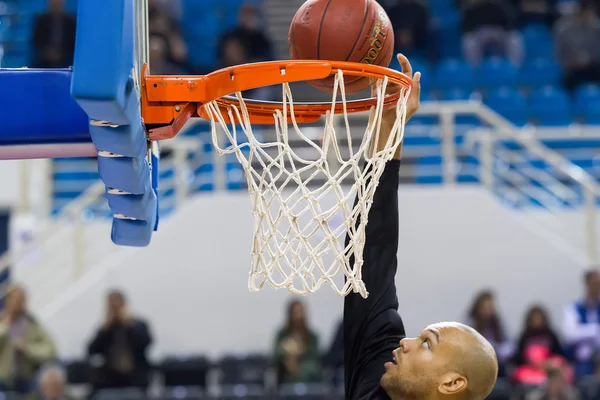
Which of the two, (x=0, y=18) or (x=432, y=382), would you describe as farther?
(x=0, y=18)

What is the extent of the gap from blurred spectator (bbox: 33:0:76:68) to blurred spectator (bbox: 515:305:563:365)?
187 inches

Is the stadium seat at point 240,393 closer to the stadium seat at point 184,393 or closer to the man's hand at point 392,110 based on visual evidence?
the stadium seat at point 184,393

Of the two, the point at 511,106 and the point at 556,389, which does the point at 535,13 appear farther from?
the point at 556,389

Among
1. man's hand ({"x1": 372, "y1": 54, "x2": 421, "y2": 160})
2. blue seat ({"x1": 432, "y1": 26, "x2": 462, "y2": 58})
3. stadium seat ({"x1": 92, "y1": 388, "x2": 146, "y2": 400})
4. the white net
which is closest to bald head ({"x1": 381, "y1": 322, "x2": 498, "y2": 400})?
the white net

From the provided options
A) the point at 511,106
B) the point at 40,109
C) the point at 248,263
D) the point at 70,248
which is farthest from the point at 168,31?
the point at 40,109

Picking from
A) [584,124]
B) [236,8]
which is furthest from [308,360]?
[236,8]

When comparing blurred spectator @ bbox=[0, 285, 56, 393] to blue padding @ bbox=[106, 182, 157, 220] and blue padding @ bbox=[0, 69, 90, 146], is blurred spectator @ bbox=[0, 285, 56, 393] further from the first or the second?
blue padding @ bbox=[0, 69, 90, 146]

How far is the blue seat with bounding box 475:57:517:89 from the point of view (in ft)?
33.3

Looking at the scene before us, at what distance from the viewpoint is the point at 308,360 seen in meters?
7.33

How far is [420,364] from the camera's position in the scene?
2803mm

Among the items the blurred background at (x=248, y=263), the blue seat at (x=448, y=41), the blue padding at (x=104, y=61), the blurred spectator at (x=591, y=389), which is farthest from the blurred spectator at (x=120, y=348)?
the blue seat at (x=448, y=41)

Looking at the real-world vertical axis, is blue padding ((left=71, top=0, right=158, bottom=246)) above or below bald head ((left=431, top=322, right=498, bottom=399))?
above

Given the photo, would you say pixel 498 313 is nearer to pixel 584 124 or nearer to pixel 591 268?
pixel 591 268

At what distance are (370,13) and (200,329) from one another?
537cm
